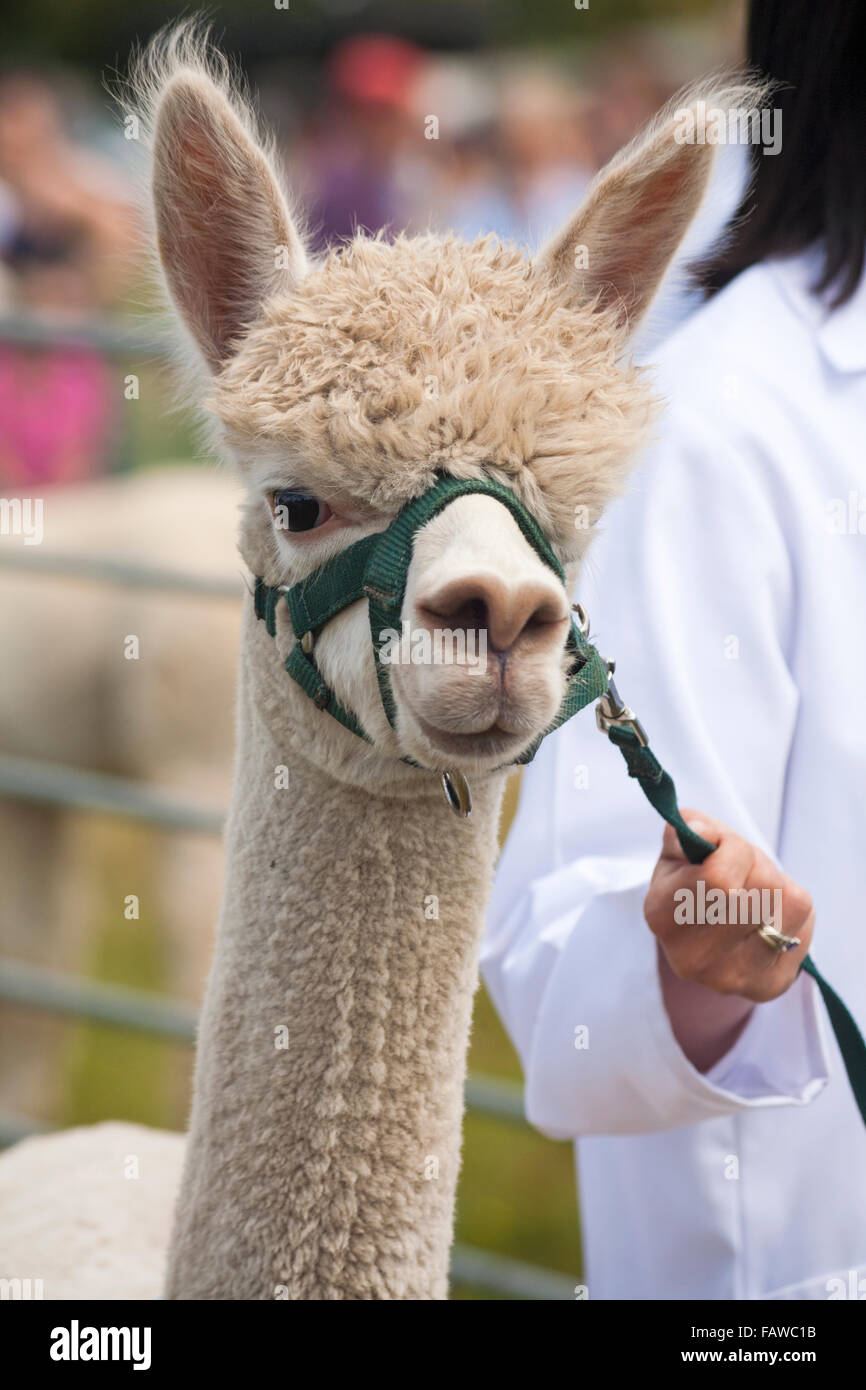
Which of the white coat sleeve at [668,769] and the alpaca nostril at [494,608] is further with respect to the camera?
the white coat sleeve at [668,769]

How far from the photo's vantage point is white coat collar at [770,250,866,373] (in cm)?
175

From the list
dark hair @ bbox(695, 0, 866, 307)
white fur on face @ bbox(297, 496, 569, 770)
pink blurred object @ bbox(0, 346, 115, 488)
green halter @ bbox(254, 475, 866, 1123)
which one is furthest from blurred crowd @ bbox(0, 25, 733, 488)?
white fur on face @ bbox(297, 496, 569, 770)

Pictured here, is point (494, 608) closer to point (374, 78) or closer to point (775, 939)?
point (775, 939)

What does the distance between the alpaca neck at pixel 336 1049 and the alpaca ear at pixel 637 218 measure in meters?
0.54

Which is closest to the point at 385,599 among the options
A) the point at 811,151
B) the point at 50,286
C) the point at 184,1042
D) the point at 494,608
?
the point at 494,608

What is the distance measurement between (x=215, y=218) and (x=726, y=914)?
2.95 feet

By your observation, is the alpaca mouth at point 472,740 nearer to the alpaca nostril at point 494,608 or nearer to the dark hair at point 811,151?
the alpaca nostril at point 494,608

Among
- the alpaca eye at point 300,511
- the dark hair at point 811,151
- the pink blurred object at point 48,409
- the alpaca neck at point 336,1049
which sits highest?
the pink blurred object at point 48,409

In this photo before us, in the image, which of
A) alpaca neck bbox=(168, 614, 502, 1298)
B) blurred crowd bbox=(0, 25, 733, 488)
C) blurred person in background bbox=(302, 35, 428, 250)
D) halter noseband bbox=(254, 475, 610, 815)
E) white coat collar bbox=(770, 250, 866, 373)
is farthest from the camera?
blurred person in background bbox=(302, 35, 428, 250)

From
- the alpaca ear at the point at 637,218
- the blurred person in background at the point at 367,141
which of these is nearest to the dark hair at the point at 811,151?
the alpaca ear at the point at 637,218

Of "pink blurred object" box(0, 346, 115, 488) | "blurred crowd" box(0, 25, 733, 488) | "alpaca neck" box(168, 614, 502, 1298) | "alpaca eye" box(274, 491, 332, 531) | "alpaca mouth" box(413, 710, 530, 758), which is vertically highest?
"blurred crowd" box(0, 25, 733, 488)

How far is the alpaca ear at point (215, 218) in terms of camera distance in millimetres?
1465

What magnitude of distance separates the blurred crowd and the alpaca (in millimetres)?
2482

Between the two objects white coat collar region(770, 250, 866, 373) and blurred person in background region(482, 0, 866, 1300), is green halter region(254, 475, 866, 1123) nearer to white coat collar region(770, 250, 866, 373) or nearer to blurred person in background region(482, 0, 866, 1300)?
blurred person in background region(482, 0, 866, 1300)
